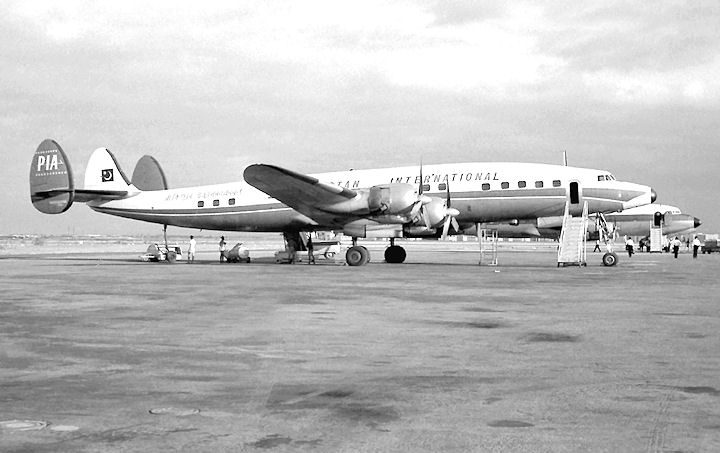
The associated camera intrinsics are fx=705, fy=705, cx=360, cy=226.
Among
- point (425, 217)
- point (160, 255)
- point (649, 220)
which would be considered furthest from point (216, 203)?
point (649, 220)

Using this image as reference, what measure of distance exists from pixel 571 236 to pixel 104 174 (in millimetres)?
26046

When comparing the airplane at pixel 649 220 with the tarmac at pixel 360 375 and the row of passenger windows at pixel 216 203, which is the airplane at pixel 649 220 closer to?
the row of passenger windows at pixel 216 203

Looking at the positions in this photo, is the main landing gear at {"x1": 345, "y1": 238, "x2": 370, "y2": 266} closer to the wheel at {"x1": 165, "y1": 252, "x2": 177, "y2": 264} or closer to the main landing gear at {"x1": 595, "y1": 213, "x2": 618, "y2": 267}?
the main landing gear at {"x1": 595, "y1": 213, "x2": 618, "y2": 267}

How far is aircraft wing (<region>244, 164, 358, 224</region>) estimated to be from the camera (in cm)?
2905

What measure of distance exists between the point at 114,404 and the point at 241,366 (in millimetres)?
2077

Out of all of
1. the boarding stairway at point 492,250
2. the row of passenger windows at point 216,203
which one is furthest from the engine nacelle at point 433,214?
the row of passenger windows at point 216,203

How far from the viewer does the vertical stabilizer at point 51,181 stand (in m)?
39.9

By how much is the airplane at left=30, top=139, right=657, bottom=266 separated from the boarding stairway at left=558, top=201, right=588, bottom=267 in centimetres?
47

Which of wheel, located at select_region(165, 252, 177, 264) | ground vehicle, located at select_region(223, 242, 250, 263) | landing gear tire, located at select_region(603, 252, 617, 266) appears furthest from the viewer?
wheel, located at select_region(165, 252, 177, 264)

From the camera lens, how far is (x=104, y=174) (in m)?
40.6

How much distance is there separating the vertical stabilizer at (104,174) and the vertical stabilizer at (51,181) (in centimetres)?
115

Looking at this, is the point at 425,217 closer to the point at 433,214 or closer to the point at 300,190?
the point at 433,214

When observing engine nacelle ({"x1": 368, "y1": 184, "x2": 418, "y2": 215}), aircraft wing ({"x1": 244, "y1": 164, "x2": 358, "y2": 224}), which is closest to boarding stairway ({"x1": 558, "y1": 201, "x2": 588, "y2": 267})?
engine nacelle ({"x1": 368, "y1": 184, "x2": 418, "y2": 215})

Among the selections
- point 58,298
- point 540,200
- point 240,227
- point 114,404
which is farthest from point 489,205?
point 114,404
